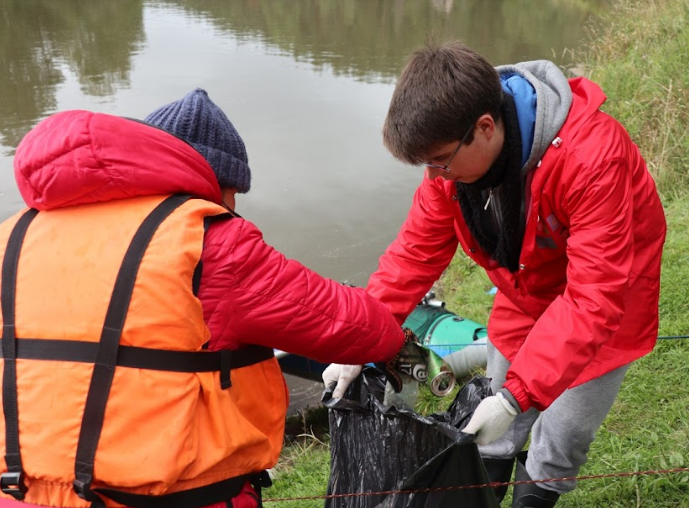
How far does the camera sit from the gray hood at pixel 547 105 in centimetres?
194

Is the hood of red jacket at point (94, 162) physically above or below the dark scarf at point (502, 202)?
above

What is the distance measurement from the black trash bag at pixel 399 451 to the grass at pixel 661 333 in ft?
3.23

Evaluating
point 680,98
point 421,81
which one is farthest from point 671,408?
point 680,98

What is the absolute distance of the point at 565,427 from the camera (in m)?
2.36

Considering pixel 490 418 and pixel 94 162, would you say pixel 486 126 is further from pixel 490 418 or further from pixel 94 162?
pixel 94 162

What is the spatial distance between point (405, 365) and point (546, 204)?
25.3 inches

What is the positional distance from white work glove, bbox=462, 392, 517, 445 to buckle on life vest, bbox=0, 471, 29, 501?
109 cm

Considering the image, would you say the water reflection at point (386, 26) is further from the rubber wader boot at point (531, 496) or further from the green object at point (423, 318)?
the rubber wader boot at point (531, 496)

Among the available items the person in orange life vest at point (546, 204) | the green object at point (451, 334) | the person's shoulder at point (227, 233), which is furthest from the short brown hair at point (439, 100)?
the green object at point (451, 334)

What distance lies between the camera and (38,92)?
11.1m

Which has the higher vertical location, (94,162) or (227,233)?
(94,162)

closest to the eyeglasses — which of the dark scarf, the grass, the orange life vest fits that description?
the dark scarf

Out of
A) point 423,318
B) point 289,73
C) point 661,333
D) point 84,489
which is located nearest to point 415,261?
point 84,489

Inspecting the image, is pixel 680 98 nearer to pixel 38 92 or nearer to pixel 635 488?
pixel 635 488
